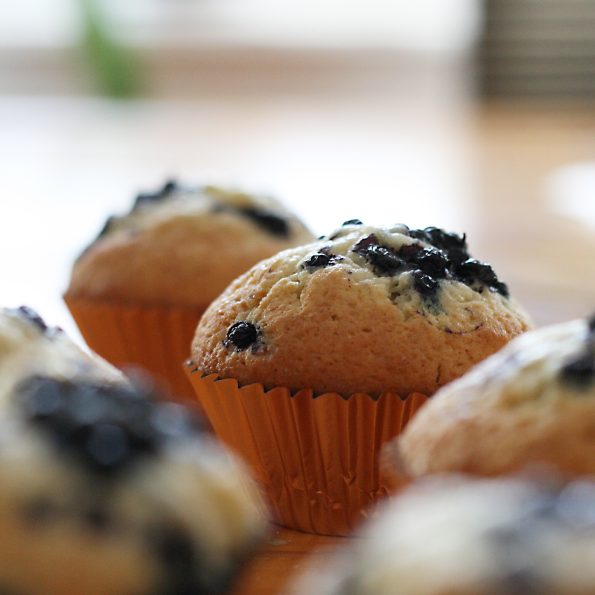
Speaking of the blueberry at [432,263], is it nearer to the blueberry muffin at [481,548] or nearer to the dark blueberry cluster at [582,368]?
the dark blueberry cluster at [582,368]

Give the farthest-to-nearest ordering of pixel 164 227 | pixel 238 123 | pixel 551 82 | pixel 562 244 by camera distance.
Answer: pixel 551 82
pixel 238 123
pixel 562 244
pixel 164 227

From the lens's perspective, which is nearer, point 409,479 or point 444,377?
point 409,479

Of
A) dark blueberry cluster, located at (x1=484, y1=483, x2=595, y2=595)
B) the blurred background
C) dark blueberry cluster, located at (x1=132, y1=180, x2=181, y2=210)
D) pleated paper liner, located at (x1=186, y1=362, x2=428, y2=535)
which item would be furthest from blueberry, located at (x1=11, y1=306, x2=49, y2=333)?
the blurred background

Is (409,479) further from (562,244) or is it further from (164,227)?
(562,244)

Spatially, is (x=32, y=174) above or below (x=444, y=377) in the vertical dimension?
above

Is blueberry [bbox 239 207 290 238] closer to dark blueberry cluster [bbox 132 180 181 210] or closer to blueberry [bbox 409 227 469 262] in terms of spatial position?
dark blueberry cluster [bbox 132 180 181 210]

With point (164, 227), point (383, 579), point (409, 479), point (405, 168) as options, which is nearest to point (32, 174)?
point (405, 168)
